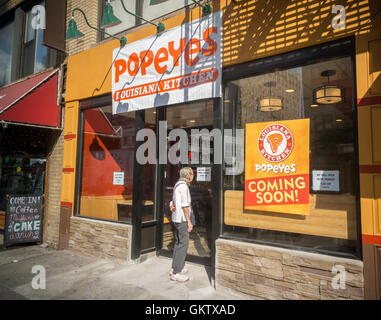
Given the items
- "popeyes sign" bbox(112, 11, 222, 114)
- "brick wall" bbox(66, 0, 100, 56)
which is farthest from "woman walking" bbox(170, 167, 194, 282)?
"brick wall" bbox(66, 0, 100, 56)

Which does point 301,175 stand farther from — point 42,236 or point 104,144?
point 42,236

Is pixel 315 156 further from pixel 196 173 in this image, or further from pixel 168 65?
pixel 168 65

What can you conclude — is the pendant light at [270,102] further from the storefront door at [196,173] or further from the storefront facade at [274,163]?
the storefront door at [196,173]

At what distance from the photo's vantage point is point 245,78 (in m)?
4.59

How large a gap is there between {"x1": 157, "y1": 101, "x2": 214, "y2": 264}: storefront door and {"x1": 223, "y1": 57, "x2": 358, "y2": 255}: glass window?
106cm

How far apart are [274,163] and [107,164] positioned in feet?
13.7

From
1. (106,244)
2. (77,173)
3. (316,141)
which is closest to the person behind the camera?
(316,141)

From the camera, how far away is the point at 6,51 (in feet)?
32.9

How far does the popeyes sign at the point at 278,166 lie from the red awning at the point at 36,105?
510 centimetres

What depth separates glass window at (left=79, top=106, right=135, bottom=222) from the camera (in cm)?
629
